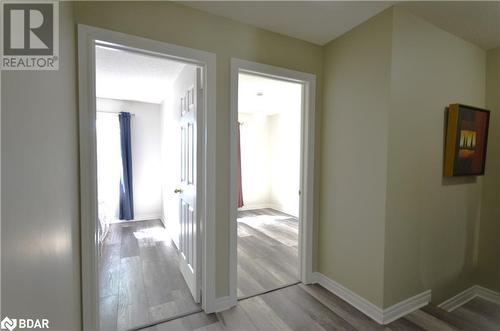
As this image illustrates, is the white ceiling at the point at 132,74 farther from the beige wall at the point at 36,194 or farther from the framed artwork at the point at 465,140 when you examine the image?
the framed artwork at the point at 465,140

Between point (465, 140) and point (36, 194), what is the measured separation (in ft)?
10.0

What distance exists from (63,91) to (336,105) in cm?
208

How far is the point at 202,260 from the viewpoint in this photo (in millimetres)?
1941

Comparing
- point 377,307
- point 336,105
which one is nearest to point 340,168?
point 336,105

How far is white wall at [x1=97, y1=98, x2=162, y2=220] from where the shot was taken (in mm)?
4762

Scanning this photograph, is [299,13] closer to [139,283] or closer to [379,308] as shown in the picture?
[379,308]

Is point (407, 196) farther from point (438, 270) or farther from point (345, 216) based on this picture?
point (438, 270)

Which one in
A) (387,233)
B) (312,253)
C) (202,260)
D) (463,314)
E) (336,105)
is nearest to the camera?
(387,233)

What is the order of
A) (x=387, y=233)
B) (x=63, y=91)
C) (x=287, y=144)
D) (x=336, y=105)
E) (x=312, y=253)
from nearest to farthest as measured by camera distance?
(x=63, y=91) → (x=387, y=233) → (x=336, y=105) → (x=312, y=253) → (x=287, y=144)

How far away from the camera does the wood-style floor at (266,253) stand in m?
2.44

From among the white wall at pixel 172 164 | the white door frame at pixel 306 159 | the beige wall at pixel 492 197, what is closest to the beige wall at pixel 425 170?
the beige wall at pixel 492 197

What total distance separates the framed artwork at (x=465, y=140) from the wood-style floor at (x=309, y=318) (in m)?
1.22

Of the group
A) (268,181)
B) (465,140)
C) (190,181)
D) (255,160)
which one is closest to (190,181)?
(190,181)

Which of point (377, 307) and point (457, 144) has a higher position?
point (457, 144)
